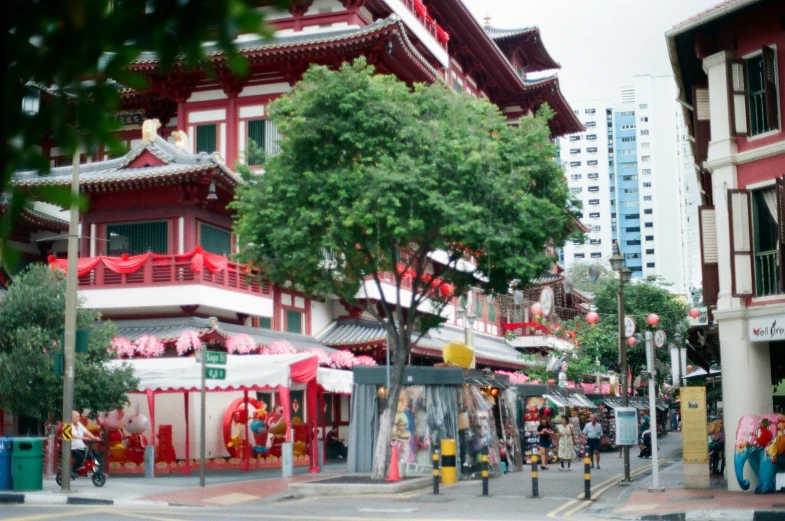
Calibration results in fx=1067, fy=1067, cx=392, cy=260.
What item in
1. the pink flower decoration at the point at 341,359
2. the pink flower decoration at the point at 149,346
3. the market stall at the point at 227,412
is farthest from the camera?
the pink flower decoration at the point at 341,359

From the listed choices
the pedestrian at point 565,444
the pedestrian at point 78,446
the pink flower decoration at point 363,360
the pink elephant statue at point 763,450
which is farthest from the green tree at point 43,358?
the pink elephant statue at point 763,450

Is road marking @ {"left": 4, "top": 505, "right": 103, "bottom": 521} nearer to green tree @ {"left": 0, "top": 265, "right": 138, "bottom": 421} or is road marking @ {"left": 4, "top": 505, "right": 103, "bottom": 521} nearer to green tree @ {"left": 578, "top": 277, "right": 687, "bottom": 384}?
green tree @ {"left": 0, "top": 265, "right": 138, "bottom": 421}

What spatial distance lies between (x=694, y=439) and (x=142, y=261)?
16.5 metres

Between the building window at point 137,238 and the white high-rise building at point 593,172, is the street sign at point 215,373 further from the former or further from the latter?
the white high-rise building at point 593,172

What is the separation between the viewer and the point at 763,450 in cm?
2016

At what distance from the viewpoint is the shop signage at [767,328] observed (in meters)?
20.5

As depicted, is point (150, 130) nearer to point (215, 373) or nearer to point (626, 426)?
point (215, 373)

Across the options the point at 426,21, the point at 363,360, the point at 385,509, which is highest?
the point at 426,21

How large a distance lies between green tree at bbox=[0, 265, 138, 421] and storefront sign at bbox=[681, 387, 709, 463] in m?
13.1

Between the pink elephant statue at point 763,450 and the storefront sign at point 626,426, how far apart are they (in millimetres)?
4349

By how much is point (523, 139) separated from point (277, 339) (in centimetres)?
1291

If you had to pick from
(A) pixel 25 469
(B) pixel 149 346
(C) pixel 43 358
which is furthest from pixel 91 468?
(B) pixel 149 346

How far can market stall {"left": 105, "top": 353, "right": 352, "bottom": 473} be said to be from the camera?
26844 millimetres

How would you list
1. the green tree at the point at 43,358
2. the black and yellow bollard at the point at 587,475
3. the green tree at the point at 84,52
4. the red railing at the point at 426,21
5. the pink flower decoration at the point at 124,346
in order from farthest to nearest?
the red railing at the point at 426,21, the pink flower decoration at the point at 124,346, the green tree at the point at 43,358, the black and yellow bollard at the point at 587,475, the green tree at the point at 84,52
